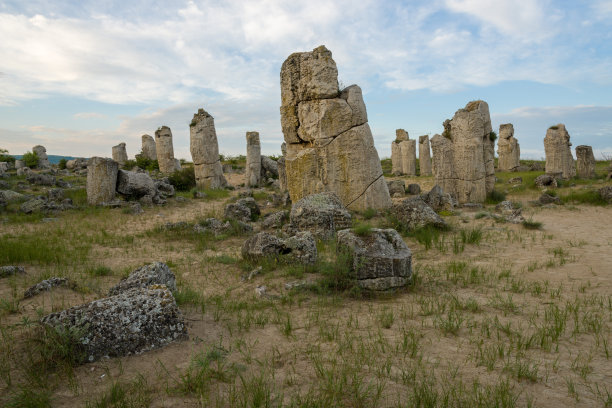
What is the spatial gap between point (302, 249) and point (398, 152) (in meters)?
22.0

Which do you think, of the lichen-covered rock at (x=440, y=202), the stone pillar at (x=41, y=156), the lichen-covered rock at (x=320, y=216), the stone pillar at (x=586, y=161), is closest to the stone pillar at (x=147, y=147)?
the stone pillar at (x=41, y=156)

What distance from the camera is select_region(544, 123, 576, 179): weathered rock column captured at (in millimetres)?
17266

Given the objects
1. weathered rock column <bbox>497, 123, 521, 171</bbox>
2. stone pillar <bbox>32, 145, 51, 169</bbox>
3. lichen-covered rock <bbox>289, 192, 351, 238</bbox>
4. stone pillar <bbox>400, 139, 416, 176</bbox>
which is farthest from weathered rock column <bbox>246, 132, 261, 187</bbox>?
stone pillar <bbox>32, 145, 51, 169</bbox>

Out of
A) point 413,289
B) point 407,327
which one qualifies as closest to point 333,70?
point 413,289

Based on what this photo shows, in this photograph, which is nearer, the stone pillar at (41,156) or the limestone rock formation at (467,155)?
the limestone rock formation at (467,155)

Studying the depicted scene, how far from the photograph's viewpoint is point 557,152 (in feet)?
56.7

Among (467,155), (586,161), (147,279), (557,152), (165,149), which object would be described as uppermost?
(165,149)

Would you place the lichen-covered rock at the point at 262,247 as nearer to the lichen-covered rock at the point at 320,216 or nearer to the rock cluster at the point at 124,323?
the lichen-covered rock at the point at 320,216

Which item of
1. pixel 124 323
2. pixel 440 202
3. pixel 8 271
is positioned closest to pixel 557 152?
pixel 440 202

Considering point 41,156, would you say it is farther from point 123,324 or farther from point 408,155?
point 123,324

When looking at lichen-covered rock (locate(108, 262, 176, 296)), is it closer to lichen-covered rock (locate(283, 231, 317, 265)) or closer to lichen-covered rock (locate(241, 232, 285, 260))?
lichen-covered rock (locate(241, 232, 285, 260))

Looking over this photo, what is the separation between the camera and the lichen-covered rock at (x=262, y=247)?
6105 mm

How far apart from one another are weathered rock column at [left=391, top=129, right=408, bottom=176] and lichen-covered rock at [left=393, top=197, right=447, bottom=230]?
18094 mm

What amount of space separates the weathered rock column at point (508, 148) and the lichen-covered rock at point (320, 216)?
20.7 metres
